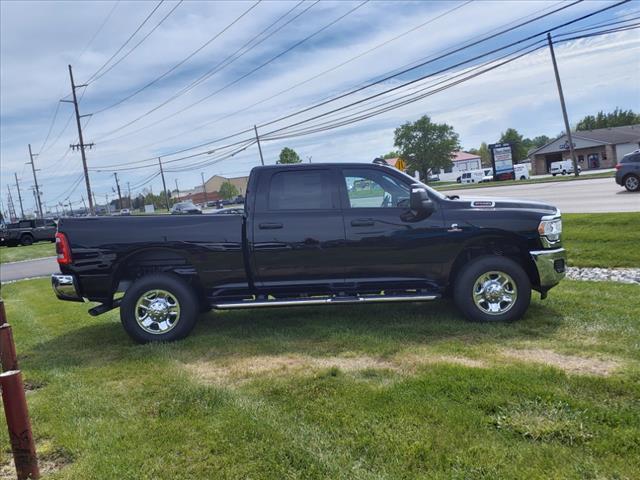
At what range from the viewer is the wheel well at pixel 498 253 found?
6.14m

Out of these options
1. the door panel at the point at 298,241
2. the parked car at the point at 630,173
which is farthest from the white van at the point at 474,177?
the door panel at the point at 298,241

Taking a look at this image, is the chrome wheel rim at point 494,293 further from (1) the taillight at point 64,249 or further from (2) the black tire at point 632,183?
(2) the black tire at point 632,183

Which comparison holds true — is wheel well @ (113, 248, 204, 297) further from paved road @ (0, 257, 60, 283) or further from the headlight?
paved road @ (0, 257, 60, 283)

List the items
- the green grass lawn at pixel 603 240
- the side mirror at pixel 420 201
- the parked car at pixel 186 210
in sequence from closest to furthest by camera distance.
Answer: the side mirror at pixel 420 201 < the parked car at pixel 186 210 < the green grass lawn at pixel 603 240

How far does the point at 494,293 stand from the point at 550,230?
3.12ft

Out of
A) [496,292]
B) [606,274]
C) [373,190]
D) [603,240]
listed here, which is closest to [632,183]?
[603,240]

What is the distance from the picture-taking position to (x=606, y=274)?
845 cm

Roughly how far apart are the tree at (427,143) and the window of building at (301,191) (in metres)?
85.2

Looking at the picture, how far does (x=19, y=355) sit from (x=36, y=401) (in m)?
1.96

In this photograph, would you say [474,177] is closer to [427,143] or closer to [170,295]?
[427,143]

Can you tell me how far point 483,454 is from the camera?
3.13 m

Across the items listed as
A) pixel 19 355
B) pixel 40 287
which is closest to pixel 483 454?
pixel 19 355

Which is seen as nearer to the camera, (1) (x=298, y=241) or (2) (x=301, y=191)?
(1) (x=298, y=241)

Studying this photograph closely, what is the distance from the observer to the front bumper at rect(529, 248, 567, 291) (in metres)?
5.95
